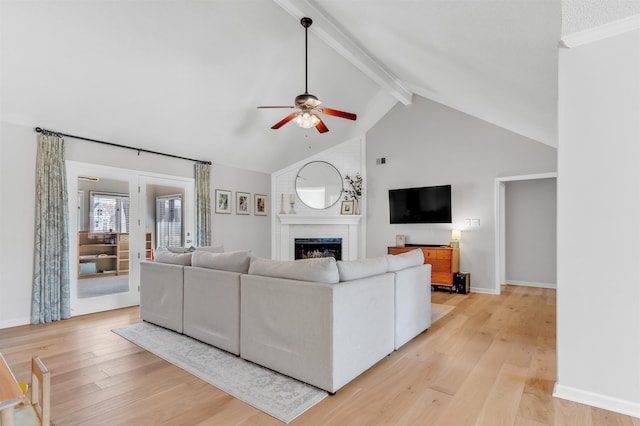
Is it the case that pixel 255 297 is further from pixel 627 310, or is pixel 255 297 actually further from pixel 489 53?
pixel 489 53

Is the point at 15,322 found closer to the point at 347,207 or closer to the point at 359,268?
the point at 359,268

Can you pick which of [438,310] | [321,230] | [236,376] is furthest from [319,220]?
[236,376]

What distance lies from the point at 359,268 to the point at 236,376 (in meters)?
1.26

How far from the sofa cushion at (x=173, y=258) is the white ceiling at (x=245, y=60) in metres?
2.02

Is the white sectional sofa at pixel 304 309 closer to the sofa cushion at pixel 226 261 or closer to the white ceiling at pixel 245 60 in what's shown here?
the sofa cushion at pixel 226 261

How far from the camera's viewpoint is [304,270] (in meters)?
2.53

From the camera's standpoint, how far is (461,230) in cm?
605

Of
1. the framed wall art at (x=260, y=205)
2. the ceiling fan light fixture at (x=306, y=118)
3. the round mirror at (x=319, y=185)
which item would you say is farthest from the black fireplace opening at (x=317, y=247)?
the ceiling fan light fixture at (x=306, y=118)

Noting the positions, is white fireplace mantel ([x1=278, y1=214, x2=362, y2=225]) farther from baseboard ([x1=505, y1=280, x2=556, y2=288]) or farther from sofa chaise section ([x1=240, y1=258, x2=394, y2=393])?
sofa chaise section ([x1=240, y1=258, x2=394, y2=393])

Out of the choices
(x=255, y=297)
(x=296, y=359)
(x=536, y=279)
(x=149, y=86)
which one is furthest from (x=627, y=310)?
(x=149, y=86)

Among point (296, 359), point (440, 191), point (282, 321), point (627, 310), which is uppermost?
point (440, 191)

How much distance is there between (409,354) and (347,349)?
3.03ft

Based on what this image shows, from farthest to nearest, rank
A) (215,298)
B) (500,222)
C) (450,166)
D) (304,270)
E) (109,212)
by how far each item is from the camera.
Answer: (450,166)
(500,222)
(109,212)
(215,298)
(304,270)

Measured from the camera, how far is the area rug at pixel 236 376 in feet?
7.14
